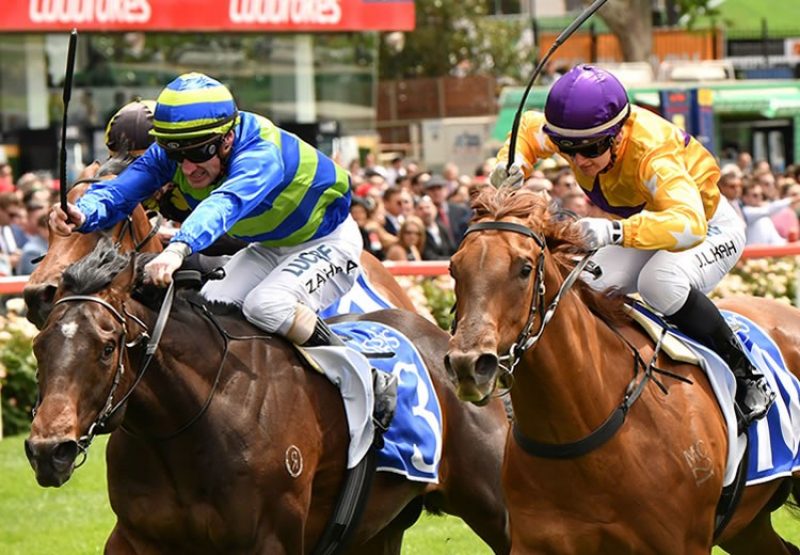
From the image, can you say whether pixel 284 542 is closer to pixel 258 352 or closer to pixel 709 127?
pixel 258 352

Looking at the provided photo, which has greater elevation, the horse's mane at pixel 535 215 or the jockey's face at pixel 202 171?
the jockey's face at pixel 202 171

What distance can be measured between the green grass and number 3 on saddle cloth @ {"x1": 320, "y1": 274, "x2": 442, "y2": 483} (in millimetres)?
1659

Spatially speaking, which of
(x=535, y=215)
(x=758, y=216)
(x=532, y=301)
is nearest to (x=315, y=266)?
(x=535, y=215)

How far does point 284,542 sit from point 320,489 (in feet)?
1.25

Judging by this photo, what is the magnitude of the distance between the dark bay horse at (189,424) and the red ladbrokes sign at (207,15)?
1713 cm

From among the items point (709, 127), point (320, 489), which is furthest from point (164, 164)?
point (709, 127)

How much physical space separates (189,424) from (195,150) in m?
0.97

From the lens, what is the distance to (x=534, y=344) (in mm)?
4762

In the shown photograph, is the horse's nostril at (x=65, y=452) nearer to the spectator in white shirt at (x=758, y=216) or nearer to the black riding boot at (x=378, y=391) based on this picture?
the black riding boot at (x=378, y=391)

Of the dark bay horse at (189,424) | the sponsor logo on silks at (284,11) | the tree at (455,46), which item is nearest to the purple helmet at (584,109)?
the dark bay horse at (189,424)

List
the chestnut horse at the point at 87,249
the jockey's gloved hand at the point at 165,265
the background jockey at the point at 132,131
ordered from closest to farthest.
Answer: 1. the jockey's gloved hand at the point at 165,265
2. the chestnut horse at the point at 87,249
3. the background jockey at the point at 132,131

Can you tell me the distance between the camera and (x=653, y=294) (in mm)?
5645

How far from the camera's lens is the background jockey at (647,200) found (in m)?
5.06

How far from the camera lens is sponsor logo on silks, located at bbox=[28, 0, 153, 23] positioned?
22.0 metres
